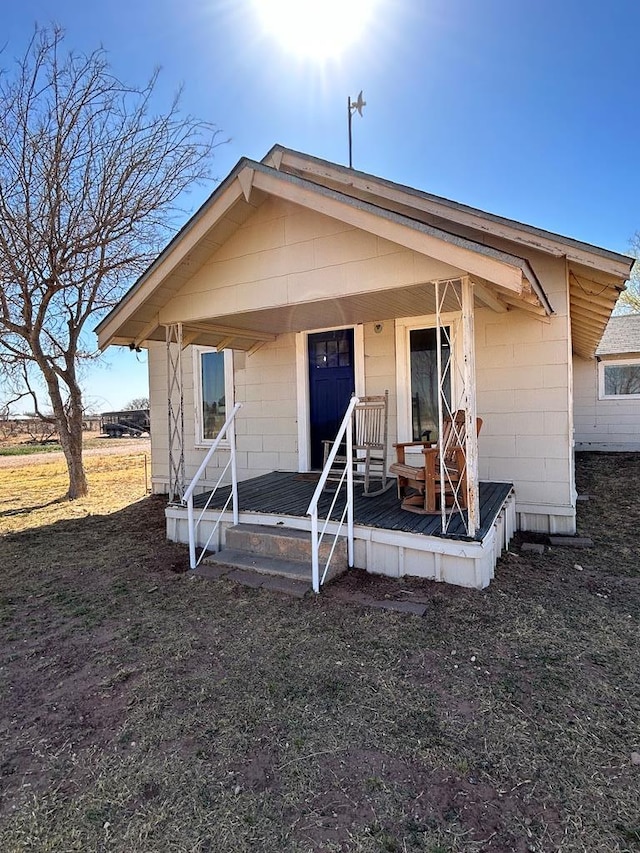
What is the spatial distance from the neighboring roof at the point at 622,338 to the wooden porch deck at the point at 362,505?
7.87 m

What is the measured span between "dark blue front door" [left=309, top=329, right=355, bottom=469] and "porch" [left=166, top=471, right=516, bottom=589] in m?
1.17

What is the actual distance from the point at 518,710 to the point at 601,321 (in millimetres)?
6288

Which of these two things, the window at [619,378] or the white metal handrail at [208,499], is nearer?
the white metal handrail at [208,499]

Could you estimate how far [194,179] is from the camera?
9086mm

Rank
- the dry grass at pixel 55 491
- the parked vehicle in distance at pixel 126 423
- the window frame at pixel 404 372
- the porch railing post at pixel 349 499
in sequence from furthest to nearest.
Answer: the parked vehicle in distance at pixel 126 423, the dry grass at pixel 55 491, the window frame at pixel 404 372, the porch railing post at pixel 349 499

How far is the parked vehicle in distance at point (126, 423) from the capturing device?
26.8 m

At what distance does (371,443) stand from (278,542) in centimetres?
196

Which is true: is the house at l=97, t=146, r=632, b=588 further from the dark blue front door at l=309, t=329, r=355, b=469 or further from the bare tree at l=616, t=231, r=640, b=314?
the bare tree at l=616, t=231, r=640, b=314

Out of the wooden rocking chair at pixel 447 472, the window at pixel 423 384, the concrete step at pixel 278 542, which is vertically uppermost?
the window at pixel 423 384

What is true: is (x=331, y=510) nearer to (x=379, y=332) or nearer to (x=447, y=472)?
(x=447, y=472)

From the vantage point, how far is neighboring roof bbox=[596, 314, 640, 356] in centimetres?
1123

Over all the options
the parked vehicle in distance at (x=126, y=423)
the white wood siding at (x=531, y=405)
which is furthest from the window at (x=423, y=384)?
the parked vehicle in distance at (x=126, y=423)

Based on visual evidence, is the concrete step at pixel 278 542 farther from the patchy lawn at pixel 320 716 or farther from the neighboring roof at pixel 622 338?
the neighboring roof at pixel 622 338

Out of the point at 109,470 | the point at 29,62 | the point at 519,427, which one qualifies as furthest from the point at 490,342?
the point at 109,470
